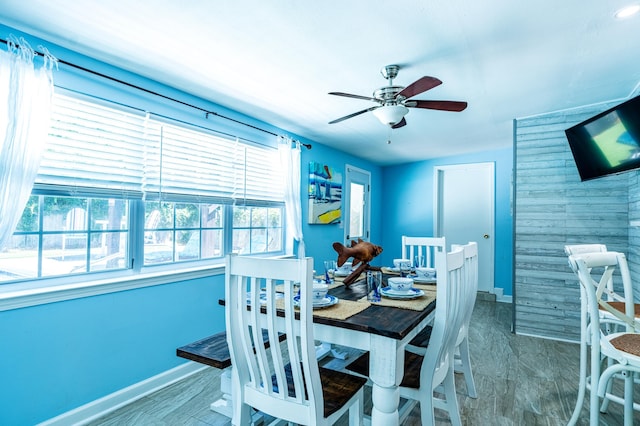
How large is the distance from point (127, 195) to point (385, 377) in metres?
1.99

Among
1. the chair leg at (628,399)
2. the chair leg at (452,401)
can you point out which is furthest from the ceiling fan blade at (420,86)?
the chair leg at (628,399)

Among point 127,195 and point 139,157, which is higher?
point 139,157

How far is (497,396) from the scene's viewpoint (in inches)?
87.4

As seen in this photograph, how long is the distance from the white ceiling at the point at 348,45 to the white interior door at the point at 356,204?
75.9 inches

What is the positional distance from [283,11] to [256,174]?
1.80 meters

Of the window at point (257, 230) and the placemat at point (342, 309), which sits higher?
the window at point (257, 230)

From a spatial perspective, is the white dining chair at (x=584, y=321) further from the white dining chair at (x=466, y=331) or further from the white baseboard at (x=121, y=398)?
the white baseboard at (x=121, y=398)

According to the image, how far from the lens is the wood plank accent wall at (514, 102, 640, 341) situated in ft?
10.3

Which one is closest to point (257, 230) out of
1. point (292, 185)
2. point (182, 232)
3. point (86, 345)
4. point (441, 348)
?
point (292, 185)

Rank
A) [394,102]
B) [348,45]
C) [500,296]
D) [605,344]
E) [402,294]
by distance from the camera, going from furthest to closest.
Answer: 1. [500,296]
2. [394,102]
3. [348,45]
4. [402,294]
5. [605,344]

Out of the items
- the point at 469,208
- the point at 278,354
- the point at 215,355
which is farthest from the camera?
the point at 469,208

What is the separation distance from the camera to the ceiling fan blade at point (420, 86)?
1.89m

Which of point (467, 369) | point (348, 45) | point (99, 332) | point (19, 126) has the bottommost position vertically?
point (467, 369)

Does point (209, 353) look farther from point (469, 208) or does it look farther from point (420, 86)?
point (469, 208)
